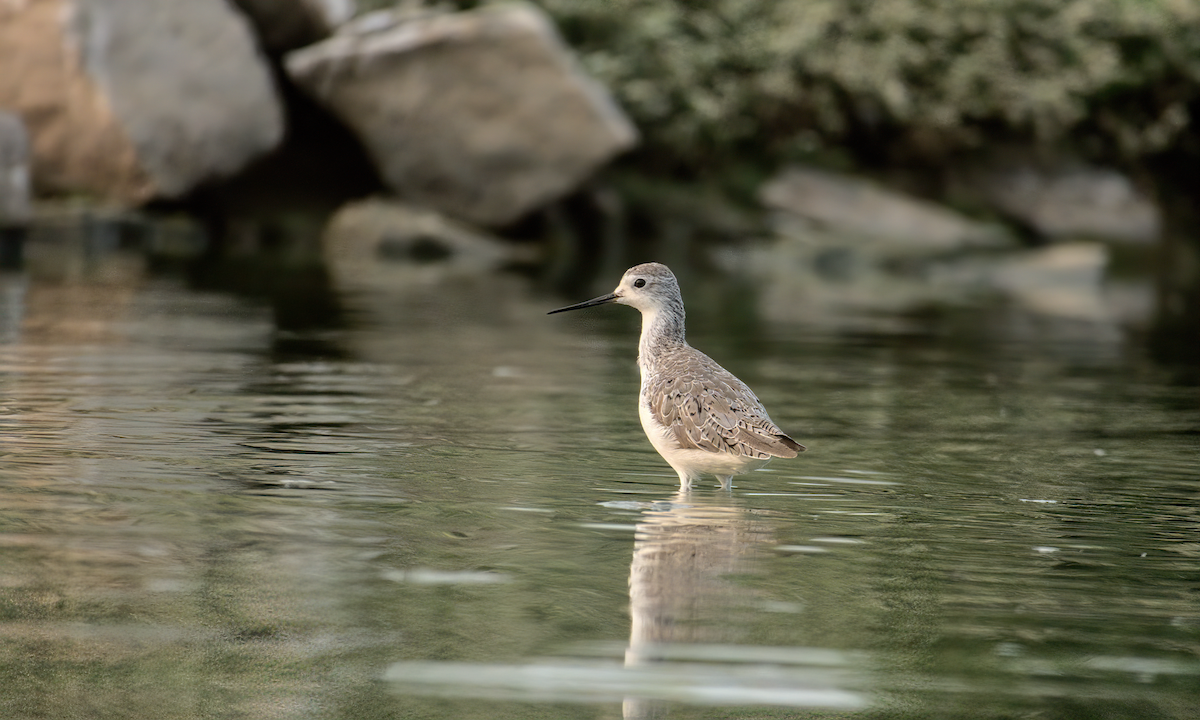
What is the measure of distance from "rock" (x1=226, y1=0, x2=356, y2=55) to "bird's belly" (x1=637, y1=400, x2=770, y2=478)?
18.8 m

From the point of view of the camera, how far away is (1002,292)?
69.8 feet

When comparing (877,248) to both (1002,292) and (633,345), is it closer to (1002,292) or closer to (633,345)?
(1002,292)

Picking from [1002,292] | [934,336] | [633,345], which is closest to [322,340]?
[633,345]

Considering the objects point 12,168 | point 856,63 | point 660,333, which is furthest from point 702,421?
point 856,63

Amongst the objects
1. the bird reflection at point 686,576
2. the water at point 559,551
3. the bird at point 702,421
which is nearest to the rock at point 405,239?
the water at point 559,551

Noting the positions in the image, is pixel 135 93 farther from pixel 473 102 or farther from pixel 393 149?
pixel 473 102

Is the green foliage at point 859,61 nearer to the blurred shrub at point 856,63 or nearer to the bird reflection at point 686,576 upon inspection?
the blurred shrub at point 856,63

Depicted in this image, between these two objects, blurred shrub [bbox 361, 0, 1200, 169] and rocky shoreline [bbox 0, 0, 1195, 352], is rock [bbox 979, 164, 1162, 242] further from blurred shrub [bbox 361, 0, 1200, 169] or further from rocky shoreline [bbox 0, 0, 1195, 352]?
rocky shoreline [bbox 0, 0, 1195, 352]

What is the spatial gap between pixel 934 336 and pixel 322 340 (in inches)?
218

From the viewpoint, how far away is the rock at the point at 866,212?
25953 millimetres

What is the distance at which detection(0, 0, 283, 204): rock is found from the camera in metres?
20.9

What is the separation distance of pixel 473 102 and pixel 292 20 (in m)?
3.38

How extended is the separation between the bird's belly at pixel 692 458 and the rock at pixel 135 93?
639 inches

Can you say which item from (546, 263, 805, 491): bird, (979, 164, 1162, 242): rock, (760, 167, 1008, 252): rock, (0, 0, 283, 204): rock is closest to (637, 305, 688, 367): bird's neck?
(546, 263, 805, 491): bird
